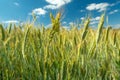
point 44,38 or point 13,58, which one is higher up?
point 44,38

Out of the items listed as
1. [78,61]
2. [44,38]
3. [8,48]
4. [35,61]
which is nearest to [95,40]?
[78,61]

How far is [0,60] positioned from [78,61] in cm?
69

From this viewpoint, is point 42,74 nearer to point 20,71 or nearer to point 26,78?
point 26,78

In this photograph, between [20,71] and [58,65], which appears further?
[20,71]

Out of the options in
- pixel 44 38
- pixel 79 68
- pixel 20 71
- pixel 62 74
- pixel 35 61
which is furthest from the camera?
pixel 44 38

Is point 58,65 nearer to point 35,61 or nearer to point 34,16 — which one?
point 35,61

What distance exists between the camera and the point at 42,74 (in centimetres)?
150

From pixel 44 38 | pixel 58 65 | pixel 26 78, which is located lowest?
pixel 26 78

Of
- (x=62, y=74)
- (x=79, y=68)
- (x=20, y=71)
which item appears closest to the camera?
(x=62, y=74)

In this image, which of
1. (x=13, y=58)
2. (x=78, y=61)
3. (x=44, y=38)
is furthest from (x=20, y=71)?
(x=78, y=61)

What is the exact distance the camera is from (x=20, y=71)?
183 cm

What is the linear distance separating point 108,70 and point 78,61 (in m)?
0.31

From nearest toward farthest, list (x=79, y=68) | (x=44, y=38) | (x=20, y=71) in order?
(x=79, y=68) → (x=20, y=71) → (x=44, y=38)

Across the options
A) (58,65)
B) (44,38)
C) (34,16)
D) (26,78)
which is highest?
(34,16)
